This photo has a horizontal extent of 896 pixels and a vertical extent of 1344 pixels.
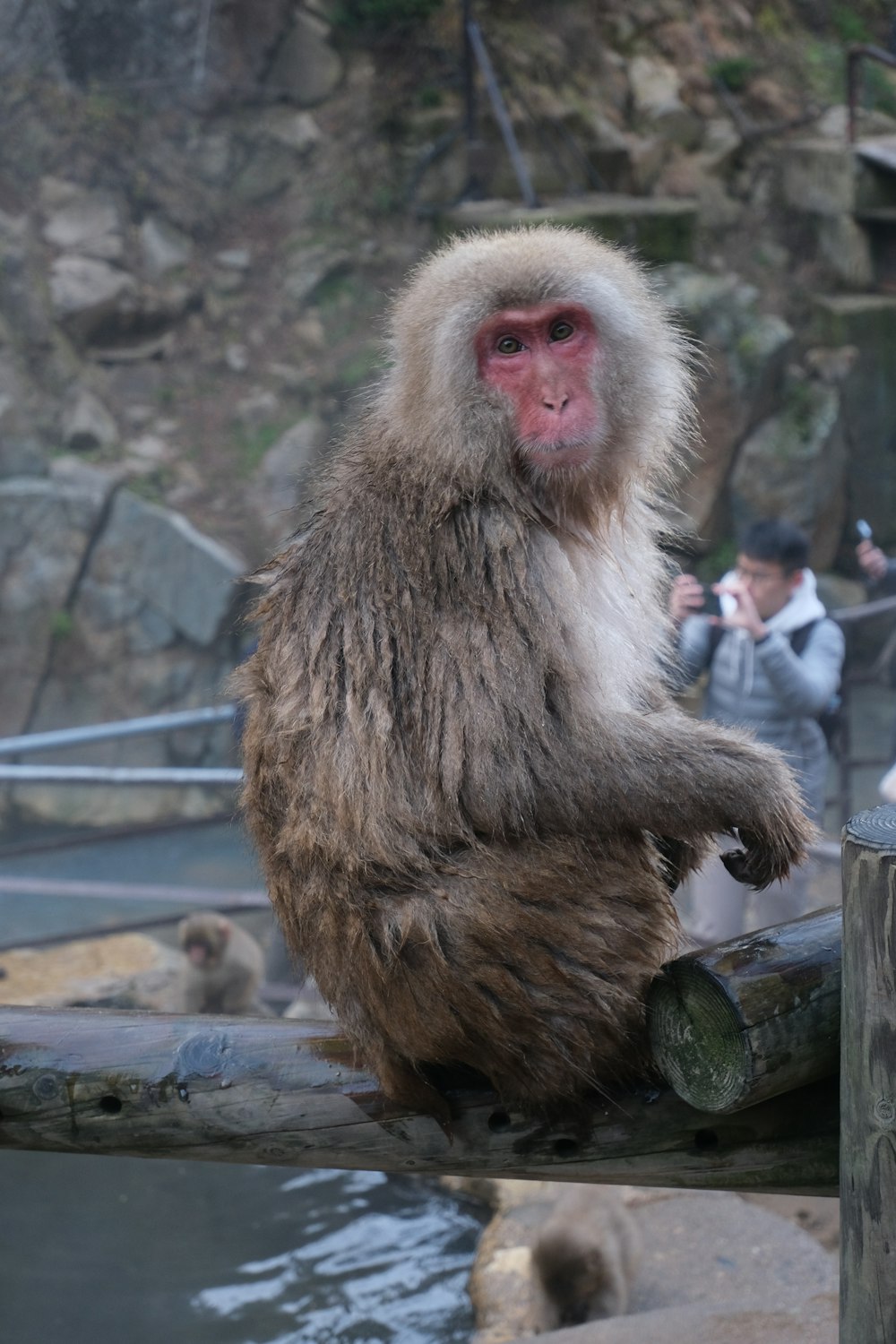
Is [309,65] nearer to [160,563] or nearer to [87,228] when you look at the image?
[87,228]

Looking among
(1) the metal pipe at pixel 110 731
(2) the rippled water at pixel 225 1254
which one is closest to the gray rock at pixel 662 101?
(1) the metal pipe at pixel 110 731

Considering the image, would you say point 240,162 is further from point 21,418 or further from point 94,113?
point 21,418

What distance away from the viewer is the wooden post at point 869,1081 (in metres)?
1.48

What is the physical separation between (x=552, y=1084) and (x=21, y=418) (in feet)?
32.2

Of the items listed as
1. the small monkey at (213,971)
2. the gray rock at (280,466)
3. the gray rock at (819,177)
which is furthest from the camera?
the gray rock at (819,177)

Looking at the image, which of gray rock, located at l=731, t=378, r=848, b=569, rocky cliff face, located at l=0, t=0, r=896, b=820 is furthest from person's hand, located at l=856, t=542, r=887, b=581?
gray rock, located at l=731, t=378, r=848, b=569

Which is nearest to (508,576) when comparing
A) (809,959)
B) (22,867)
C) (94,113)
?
(809,959)

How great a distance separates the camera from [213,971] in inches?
210

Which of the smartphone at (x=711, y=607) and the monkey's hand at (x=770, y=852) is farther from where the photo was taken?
the smartphone at (x=711, y=607)

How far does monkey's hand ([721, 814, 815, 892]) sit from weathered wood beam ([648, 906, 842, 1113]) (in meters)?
0.16

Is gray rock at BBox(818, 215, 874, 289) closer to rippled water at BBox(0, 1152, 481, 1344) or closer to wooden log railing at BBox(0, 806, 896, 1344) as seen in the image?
rippled water at BBox(0, 1152, 481, 1344)

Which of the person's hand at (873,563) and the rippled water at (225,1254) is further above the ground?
the person's hand at (873,563)

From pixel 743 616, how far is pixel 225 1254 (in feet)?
8.15

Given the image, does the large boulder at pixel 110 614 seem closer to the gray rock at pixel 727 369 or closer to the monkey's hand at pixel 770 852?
the gray rock at pixel 727 369
